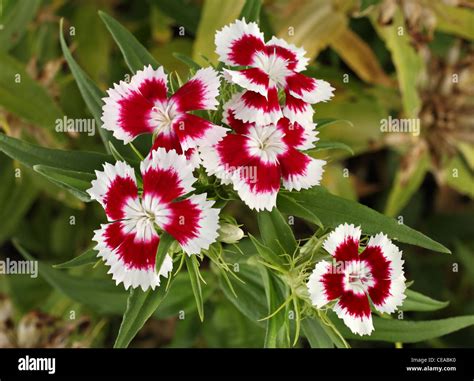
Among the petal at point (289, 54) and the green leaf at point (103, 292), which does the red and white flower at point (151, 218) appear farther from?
the green leaf at point (103, 292)

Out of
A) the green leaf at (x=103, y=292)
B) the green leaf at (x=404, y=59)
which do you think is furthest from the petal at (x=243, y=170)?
the green leaf at (x=404, y=59)

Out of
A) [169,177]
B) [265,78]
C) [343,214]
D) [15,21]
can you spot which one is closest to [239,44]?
[265,78]

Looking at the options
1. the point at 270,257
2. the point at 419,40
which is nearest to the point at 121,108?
the point at 270,257

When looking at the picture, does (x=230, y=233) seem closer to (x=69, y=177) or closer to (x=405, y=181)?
(x=69, y=177)

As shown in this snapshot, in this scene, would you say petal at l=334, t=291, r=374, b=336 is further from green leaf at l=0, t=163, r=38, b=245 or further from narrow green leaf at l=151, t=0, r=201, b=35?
green leaf at l=0, t=163, r=38, b=245

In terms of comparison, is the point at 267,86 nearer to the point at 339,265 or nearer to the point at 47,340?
the point at 339,265

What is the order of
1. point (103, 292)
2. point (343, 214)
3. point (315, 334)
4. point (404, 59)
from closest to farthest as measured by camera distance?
1. point (343, 214)
2. point (315, 334)
3. point (103, 292)
4. point (404, 59)

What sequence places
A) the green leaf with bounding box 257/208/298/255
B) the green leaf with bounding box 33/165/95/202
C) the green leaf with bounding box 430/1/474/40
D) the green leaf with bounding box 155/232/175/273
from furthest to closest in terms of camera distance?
the green leaf with bounding box 430/1/474/40 < the green leaf with bounding box 257/208/298/255 < the green leaf with bounding box 33/165/95/202 < the green leaf with bounding box 155/232/175/273

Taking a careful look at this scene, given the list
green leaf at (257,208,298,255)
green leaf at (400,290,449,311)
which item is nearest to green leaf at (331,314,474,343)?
green leaf at (400,290,449,311)
